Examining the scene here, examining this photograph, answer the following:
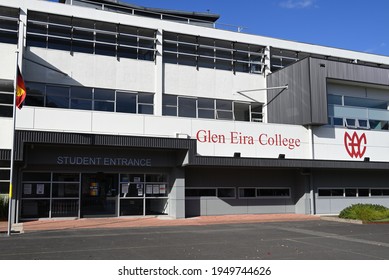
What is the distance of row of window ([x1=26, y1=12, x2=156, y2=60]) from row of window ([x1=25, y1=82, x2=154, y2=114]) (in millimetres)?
2322

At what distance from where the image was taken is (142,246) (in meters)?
12.0

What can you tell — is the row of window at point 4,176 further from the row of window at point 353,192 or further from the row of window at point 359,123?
the row of window at point 359,123

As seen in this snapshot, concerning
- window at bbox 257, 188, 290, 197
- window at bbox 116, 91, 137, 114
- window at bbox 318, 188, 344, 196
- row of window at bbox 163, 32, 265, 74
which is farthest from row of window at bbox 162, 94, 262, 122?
window at bbox 318, 188, 344, 196

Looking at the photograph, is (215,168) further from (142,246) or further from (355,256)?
(355,256)

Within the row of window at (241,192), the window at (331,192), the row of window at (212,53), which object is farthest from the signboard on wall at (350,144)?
the row of window at (212,53)

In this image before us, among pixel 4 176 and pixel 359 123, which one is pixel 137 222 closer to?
pixel 4 176

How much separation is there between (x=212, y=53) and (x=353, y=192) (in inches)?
494

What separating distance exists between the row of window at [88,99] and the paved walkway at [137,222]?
20.6 ft

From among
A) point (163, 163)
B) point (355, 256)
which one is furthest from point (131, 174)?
point (355, 256)

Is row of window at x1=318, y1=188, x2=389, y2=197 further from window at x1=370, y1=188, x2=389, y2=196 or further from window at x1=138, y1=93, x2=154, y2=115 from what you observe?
window at x1=138, y1=93, x2=154, y2=115

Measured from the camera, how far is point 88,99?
23.1 meters

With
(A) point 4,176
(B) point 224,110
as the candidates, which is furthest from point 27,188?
(B) point 224,110

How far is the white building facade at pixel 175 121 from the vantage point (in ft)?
66.9

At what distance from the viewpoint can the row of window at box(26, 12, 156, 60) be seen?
2295cm
